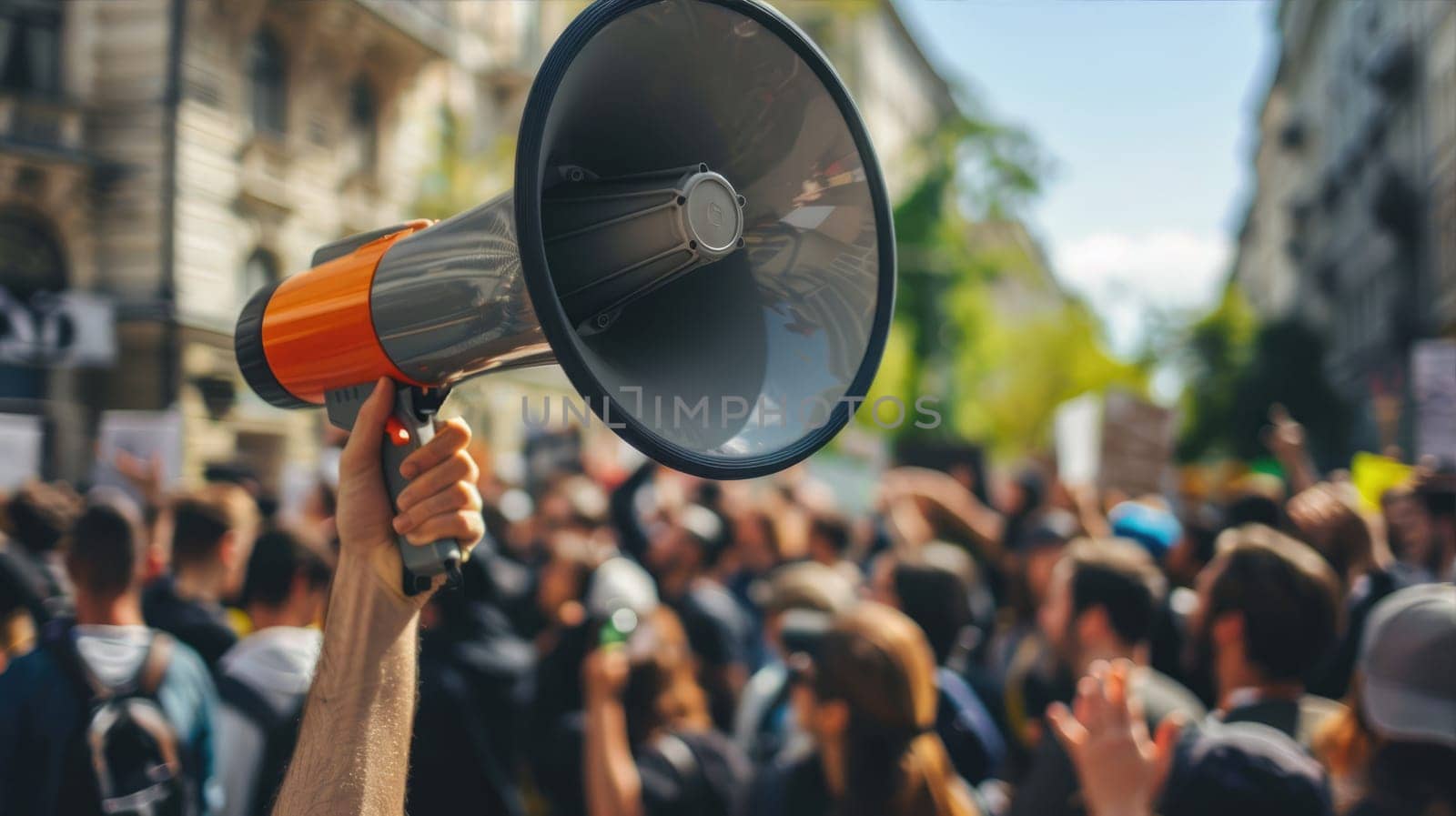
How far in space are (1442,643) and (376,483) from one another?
70.6 inches

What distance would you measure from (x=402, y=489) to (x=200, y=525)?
2.39 metres

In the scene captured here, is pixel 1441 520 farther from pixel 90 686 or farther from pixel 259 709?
pixel 90 686

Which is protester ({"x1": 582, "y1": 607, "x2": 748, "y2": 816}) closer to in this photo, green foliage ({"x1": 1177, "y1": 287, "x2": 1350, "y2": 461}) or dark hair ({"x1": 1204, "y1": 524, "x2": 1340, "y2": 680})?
dark hair ({"x1": 1204, "y1": 524, "x2": 1340, "y2": 680})

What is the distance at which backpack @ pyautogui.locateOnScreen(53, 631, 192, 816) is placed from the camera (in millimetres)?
2191

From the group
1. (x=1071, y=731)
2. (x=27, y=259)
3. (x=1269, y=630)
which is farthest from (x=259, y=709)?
(x=27, y=259)

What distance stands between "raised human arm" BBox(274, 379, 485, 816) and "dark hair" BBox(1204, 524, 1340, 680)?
1925 millimetres

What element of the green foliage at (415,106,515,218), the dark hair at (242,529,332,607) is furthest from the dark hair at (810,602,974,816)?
the green foliage at (415,106,515,218)

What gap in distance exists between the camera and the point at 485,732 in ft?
11.1

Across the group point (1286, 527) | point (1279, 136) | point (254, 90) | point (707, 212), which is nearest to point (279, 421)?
point (254, 90)

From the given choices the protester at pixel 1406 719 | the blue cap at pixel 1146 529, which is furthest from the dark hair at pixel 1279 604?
the blue cap at pixel 1146 529

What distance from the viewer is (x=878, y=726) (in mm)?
2334

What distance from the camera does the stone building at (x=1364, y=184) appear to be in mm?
5270

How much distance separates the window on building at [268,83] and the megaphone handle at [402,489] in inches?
128

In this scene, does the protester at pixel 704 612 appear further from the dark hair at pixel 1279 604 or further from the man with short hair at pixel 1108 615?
the dark hair at pixel 1279 604
